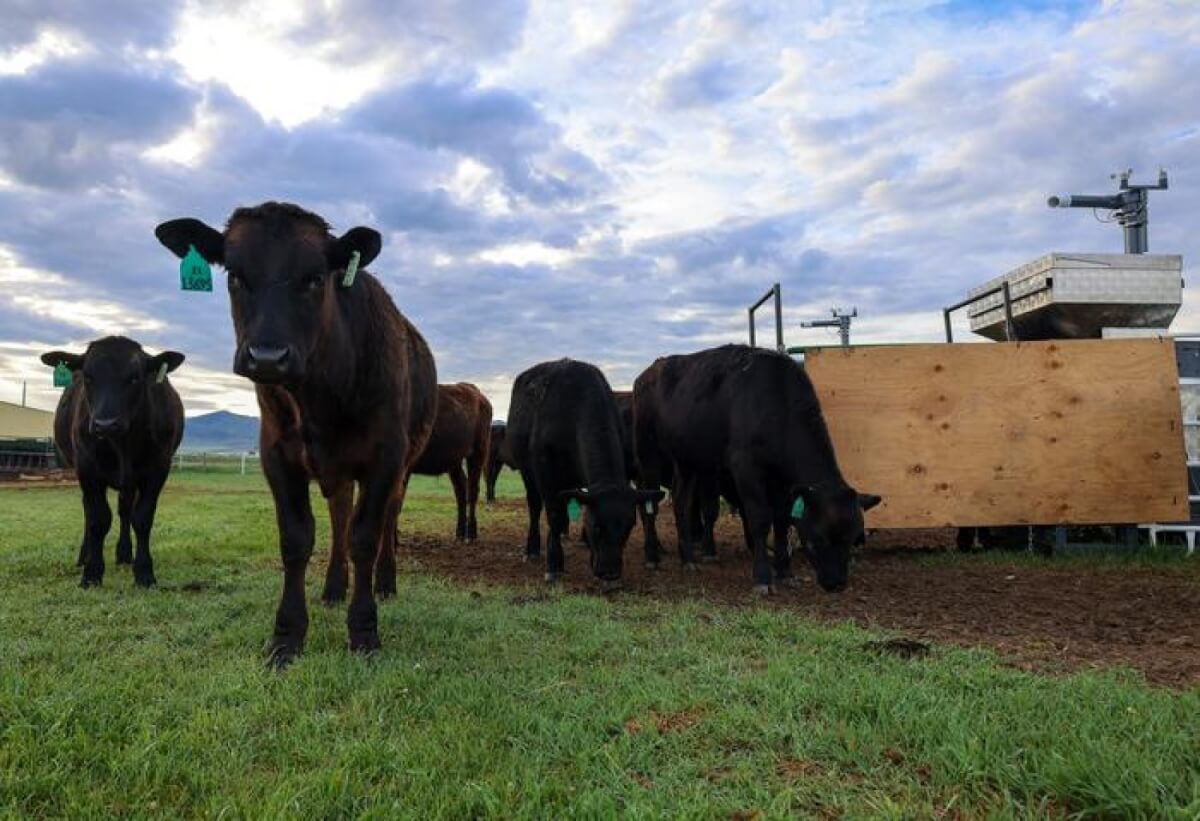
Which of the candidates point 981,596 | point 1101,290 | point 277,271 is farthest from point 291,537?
point 1101,290

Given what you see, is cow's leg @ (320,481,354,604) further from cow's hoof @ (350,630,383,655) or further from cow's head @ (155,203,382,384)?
cow's head @ (155,203,382,384)

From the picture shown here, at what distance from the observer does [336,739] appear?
10.1ft

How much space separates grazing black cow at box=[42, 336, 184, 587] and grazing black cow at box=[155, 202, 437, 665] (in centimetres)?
286

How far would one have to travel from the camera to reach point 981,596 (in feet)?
21.8

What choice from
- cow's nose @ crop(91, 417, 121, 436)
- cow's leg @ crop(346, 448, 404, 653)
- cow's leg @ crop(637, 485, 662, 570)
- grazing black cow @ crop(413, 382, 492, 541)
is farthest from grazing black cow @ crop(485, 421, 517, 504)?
cow's leg @ crop(346, 448, 404, 653)

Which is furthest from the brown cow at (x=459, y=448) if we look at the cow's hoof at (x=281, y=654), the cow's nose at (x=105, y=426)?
the cow's hoof at (x=281, y=654)

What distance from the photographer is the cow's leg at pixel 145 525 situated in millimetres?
6828

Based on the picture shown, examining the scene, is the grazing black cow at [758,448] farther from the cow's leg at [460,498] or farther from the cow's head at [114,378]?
the cow's head at [114,378]

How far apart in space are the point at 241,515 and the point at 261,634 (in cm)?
1051

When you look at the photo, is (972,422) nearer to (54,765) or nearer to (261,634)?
(261,634)

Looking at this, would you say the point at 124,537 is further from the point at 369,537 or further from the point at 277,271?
the point at 277,271

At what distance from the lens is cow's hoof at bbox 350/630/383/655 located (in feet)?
14.9

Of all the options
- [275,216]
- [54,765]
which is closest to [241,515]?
[275,216]

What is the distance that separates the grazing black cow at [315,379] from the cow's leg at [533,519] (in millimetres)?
4440
